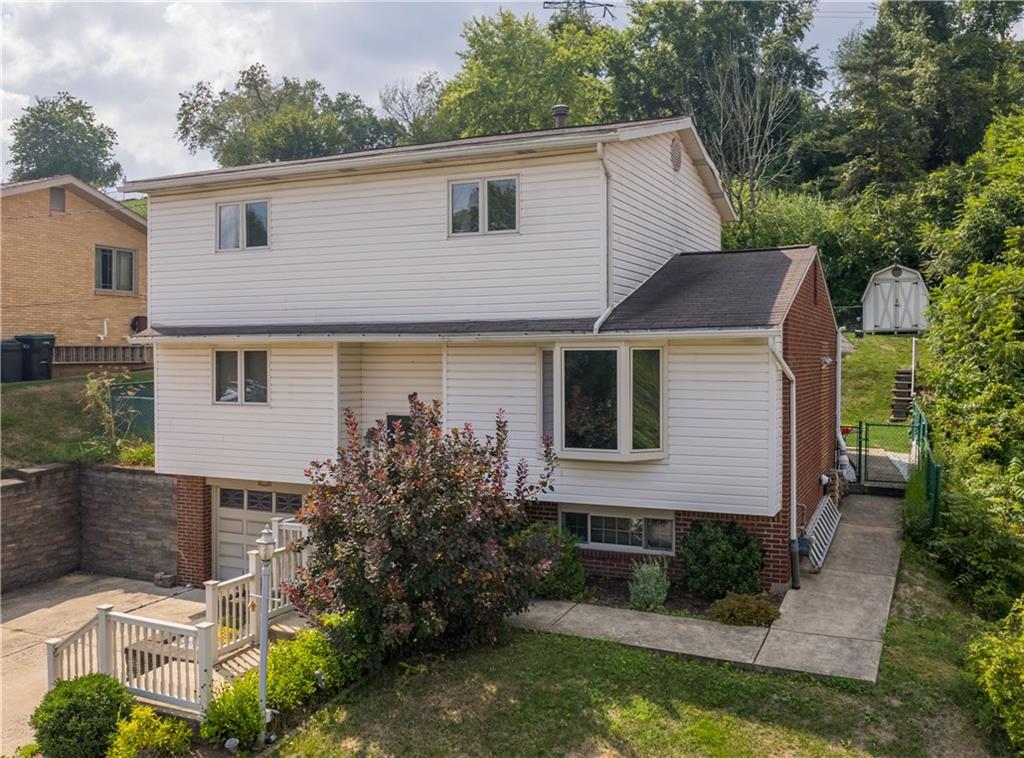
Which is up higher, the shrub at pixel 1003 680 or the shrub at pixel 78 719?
the shrub at pixel 1003 680

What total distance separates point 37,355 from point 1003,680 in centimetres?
2205

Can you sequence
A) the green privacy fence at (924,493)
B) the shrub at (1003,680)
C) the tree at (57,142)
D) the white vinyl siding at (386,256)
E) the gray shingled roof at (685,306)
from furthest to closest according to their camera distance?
the tree at (57,142) < the green privacy fence at (924,493) < the white vinyl siding at (386,256) < the gray shingled roof at (685,306) < the shrub at (1003,680)

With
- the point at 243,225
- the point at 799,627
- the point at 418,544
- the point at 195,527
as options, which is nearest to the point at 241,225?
the point at 243,225

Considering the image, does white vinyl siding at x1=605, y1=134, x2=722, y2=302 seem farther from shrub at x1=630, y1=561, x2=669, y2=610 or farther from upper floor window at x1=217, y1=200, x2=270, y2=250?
upper floor window at x1=217, y1=200, x2=270, y2=250

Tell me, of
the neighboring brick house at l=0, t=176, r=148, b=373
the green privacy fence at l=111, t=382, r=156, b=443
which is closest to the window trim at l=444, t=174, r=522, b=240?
the green privacy fence at l=111, t=382, r=156, b=443

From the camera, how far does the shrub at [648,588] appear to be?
9.88 m

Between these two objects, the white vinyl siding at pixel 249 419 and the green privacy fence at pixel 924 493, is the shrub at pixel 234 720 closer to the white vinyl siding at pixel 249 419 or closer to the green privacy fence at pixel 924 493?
the white vinyl siding at pixel 249 419

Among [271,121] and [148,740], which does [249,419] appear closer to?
[148,740]

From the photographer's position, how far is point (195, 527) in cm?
1446

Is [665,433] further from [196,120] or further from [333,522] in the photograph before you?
[196,120]

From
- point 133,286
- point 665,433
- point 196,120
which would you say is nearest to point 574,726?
point 665,433

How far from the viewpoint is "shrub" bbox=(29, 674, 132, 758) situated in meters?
7.49

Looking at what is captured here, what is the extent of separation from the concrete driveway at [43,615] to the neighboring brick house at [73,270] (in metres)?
8.62

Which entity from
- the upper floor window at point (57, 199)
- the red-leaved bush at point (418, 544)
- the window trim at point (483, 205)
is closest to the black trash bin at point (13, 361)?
the upper floor window at point (57, 199)
